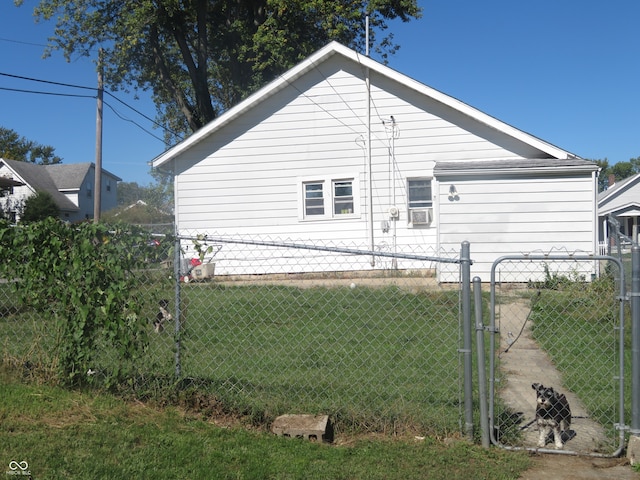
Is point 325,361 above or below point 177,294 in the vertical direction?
below

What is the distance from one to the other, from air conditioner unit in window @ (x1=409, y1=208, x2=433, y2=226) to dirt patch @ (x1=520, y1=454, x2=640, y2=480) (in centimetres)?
1074

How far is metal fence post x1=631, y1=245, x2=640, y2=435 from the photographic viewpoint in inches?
154

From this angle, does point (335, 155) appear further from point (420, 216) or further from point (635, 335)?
point (635, 335)

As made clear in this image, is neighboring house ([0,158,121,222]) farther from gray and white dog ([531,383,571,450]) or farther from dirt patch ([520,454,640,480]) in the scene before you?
dirt patch ([520,454,640,480])

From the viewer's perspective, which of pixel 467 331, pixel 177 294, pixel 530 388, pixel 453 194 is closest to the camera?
pixel 467 331

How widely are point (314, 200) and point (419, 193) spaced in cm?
257

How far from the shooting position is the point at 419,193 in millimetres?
14766

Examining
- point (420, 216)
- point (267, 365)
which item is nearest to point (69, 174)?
point (420, 216)

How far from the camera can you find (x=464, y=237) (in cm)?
1228

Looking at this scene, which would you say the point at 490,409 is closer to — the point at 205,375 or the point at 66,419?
the point at 205,375

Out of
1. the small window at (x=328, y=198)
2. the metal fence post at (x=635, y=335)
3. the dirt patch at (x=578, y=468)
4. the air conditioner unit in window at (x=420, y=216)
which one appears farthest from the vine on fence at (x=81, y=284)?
the air conditioner unit in window at (x=420, y=216)

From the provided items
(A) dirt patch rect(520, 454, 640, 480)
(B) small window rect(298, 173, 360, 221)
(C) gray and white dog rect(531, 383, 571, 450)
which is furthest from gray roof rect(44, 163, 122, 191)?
(A) dirt patch rect(520, 454, 640, 480)

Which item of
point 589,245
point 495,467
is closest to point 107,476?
point 495,467

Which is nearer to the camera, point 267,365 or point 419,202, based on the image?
point 267,365
